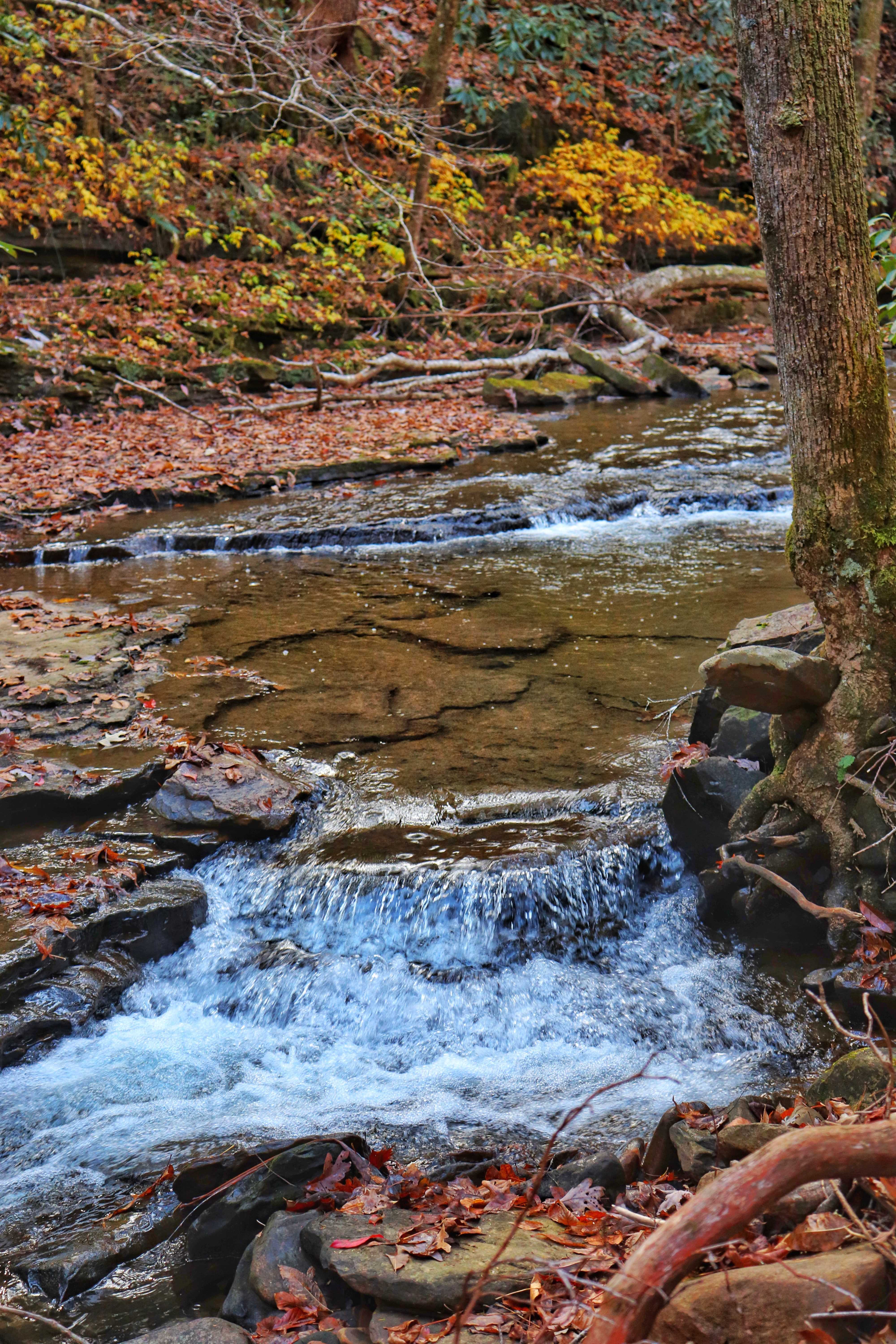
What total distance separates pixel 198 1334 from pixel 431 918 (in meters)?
2.20

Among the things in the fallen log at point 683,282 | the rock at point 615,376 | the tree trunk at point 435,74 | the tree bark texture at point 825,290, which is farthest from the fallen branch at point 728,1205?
the fallen log at point 683,282

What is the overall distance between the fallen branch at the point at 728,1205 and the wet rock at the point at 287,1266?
106 cm

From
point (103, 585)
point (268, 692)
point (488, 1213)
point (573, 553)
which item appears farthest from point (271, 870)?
point (573, 553)

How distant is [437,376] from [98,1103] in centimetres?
1377

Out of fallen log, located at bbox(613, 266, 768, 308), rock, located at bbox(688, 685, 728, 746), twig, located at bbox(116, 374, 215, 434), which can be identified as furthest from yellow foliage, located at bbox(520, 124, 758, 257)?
rock, located at bbox(688, 685, 728, 746)

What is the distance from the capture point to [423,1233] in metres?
2.86

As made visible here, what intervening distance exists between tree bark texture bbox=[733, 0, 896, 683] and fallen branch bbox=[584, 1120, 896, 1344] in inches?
101

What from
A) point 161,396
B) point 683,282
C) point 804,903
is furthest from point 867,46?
point 804,903

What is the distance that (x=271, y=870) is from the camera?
5.09 m

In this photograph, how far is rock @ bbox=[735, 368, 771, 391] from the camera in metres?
17.3

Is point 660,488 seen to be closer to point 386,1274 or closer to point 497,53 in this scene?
point 386,1274

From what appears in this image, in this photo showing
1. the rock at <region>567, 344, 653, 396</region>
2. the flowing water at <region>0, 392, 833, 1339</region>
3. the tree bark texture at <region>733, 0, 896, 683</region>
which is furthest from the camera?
the rock at <region>567, 344, 653, 396</region>

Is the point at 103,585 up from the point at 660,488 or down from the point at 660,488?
down

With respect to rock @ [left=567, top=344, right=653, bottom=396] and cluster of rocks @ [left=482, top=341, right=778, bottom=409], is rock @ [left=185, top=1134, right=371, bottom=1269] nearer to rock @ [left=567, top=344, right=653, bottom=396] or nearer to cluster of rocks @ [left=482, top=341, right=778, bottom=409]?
cluster of rocks @ [left=482, top=341, right=778, bottom=409]
